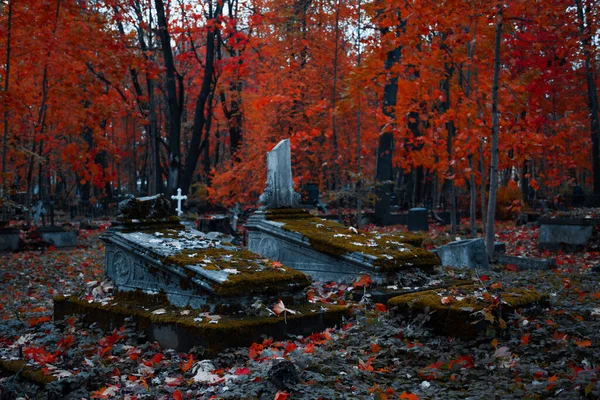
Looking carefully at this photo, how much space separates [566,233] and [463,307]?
30.9ft

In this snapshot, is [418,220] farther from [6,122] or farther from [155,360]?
[155,360]

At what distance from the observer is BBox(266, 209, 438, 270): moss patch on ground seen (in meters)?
7.92

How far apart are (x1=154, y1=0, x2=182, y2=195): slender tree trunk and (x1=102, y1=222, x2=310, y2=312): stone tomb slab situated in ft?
30.4

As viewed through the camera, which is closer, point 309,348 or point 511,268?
point 309,348

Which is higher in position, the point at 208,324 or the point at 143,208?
the point at 143,208

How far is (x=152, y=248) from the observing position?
6.35 m

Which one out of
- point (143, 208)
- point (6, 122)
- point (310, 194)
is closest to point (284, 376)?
point (143, 208)

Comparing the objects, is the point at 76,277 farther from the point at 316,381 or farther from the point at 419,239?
the point at 316,381

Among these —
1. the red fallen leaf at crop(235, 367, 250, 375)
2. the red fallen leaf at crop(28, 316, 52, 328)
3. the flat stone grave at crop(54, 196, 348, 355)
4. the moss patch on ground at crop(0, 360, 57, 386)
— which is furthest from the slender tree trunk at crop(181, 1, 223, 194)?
the red fallen leaf at crop(235, 367, 250, 375)

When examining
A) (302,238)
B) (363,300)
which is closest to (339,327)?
(363,300)

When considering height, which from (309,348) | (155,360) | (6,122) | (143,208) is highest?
(6,122)

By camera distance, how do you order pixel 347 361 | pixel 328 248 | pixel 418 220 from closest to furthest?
1. pixel 347 361
2. pixel 328 248
3. pixel 418 220

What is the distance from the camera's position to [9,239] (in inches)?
596

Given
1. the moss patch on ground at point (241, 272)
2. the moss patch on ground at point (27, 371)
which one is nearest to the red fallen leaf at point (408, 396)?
the moss patch on ground at point (241, 272)
